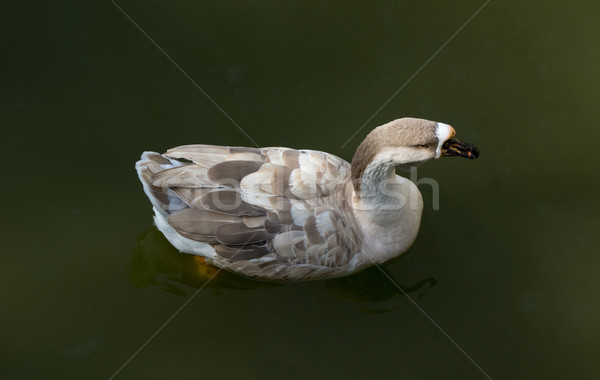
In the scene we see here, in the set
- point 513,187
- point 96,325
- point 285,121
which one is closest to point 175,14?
point 285,121

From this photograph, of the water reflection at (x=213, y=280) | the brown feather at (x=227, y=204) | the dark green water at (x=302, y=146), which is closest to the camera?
the brown feather at (x=227, y=204)

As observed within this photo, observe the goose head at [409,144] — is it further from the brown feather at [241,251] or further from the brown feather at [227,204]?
the brown feather at [241,251]

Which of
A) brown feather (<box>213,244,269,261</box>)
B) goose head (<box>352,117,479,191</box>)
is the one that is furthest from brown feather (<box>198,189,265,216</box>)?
goose head (<box>352,117,479,191</box>)

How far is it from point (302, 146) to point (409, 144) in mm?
1721

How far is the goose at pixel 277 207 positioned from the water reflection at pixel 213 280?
0.33 meters

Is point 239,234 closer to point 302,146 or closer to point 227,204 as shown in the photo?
point 227,204

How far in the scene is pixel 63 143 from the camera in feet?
18.4

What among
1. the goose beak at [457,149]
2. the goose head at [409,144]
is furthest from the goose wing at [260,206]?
the goose beak at [457,149]

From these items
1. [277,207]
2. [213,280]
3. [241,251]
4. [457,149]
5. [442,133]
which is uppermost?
[442,133]

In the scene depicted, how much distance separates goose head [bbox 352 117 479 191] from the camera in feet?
13.6

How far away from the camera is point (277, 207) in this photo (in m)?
4.61

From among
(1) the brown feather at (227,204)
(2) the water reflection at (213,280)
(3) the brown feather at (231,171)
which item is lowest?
(2) the water reflection at (213,280)

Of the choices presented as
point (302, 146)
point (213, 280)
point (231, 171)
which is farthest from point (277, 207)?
point (302, 146)

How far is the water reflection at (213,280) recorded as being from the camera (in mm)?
5191
